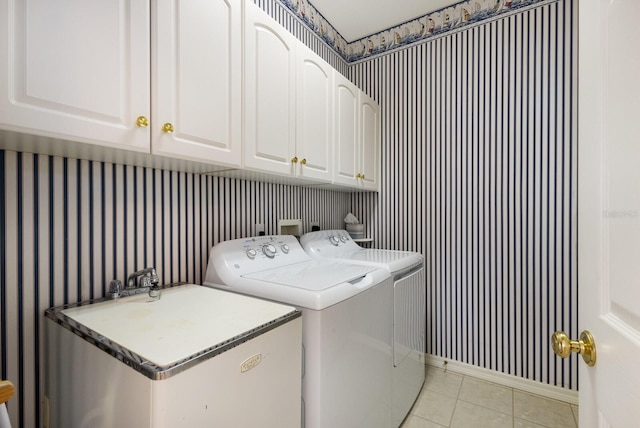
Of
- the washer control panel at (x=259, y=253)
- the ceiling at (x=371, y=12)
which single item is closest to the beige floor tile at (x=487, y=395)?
the washer control panel at (x=259, y=253)

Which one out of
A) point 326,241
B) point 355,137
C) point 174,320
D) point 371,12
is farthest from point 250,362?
point 371,12

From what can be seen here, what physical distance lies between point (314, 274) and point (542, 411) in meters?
1.78

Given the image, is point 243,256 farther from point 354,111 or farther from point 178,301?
point 354,111

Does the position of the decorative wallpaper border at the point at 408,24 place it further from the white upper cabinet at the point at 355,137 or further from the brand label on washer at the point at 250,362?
the brand label on washer at the point at 250,362

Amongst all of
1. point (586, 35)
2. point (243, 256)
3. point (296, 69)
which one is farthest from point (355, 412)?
point (296, 69)

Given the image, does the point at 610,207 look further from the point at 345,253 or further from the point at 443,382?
the point at 443,382

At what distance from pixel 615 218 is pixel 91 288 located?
62.7 inches

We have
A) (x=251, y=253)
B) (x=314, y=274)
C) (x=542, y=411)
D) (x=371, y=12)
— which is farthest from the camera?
(x=371, y=12)

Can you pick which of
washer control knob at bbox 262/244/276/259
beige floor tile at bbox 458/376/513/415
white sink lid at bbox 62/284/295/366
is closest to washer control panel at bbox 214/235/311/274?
washer control knob at bbox 262/244/276/259

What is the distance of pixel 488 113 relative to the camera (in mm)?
2260

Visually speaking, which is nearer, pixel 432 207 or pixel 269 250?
pixel 269 250

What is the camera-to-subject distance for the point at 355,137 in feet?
7.43

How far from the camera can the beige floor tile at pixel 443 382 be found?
7.00 feet

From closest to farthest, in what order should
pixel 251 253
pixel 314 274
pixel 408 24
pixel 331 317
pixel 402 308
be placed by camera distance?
pixel 331 317
pixel 314 274
pixel 251 253
pixel 402 308
pixel 408 24
